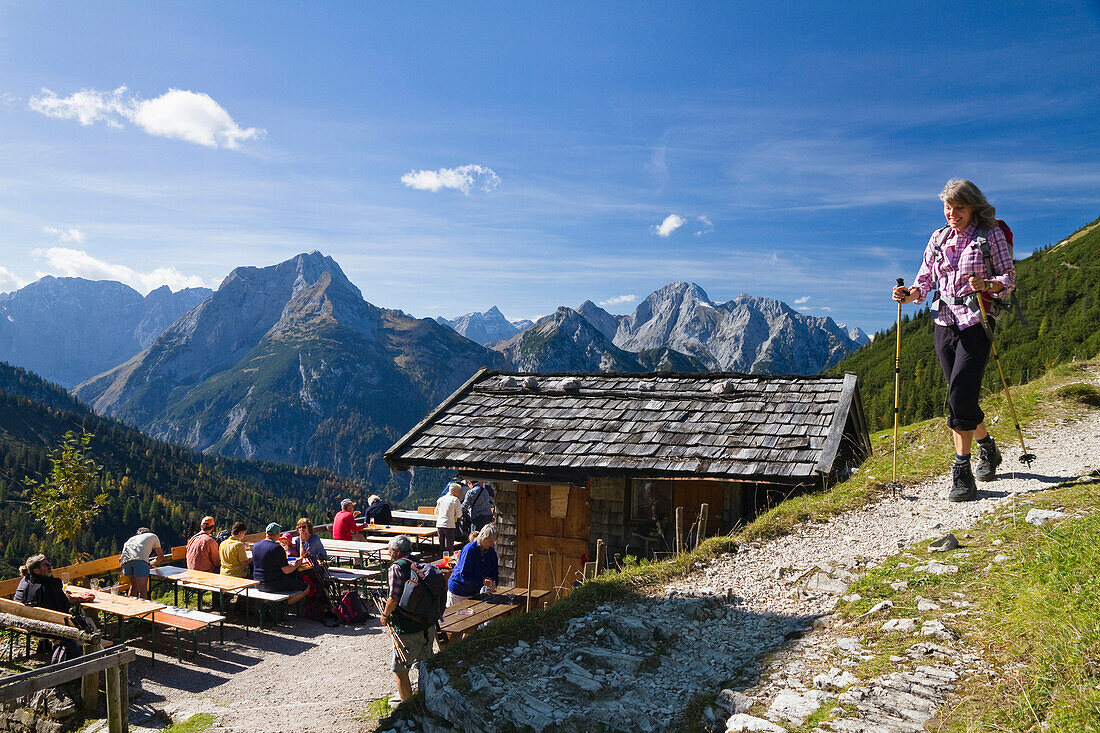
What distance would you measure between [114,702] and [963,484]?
9720 mm

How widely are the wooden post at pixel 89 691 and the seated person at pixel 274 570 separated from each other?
2823mm

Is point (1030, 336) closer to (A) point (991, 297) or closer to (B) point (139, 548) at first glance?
(A) point (991, 297)

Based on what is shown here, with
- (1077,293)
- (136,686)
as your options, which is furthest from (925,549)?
(1077,293)

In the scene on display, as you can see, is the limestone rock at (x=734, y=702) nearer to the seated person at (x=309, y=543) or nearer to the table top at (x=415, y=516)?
the seated person at (x=309, y=543)

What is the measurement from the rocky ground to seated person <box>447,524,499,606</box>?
2719 mm

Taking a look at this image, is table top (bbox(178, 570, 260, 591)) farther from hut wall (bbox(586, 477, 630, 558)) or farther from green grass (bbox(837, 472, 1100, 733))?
green grass (bbox(837, 472, 1100, 733))

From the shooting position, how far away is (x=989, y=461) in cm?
696

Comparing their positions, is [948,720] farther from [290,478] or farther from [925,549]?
[290,478]

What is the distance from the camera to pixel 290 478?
557 feet

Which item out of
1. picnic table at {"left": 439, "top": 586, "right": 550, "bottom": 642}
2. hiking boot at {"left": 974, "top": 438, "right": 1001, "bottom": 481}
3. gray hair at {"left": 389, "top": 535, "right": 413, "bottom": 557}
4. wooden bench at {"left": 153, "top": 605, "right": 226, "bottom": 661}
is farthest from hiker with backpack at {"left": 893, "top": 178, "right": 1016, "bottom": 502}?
wooden bench at {"left": 153, "top": 605, "right": 226, "bottom": 661}

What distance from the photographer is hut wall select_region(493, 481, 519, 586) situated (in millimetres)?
11258

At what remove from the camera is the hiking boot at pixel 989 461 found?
22.6 feet

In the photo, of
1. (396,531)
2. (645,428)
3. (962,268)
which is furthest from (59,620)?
(962,268)

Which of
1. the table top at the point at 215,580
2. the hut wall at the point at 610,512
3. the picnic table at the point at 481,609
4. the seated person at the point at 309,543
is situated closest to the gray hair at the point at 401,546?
the picnic table at the point at 481,609
